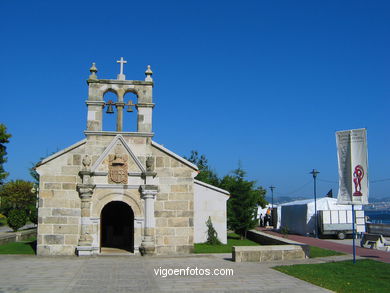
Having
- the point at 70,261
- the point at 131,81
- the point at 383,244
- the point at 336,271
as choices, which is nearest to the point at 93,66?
the point at 131,81

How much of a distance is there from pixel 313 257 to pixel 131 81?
1053cm

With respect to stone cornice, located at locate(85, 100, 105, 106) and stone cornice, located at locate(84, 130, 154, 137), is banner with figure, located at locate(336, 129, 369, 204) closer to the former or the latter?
stone cornice, located at locate(84, 130, 154, 137)

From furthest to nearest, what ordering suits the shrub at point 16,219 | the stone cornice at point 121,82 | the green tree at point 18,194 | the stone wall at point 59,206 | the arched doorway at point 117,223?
the green tree at point 18,194 → the shrub at point 16,219 → the arched doorway at point 117,223 → the stone cornice at point 121,82 → the stone wall at point 59,206

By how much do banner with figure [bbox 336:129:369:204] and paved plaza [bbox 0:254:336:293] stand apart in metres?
3.76

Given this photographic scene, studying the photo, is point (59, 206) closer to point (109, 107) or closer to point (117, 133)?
point (117, 133)

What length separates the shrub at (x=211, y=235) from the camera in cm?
2128

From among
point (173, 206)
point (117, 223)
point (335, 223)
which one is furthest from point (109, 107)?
point (335, 223)

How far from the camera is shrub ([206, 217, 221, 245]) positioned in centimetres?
2128

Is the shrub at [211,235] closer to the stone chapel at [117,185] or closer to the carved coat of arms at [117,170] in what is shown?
the stone chapel at [117,185]

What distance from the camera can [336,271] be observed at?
12492mm

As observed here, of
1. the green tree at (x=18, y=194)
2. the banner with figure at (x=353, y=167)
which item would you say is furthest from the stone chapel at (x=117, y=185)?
the green tree at (x=18, y=194)

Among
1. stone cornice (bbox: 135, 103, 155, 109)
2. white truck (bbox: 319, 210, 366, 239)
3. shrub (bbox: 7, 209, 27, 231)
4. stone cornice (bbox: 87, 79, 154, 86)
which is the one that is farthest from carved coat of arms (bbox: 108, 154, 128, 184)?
white truck (bbox: 319, 210, 366, 239)

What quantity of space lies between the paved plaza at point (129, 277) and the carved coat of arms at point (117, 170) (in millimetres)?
3384

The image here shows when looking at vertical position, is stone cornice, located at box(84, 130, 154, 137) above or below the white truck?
above
